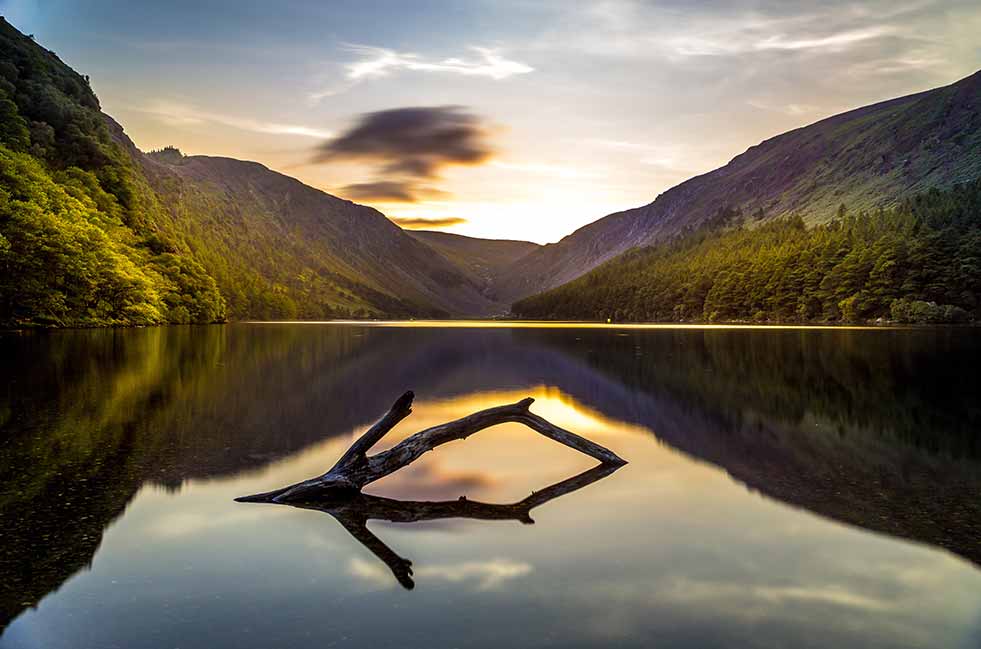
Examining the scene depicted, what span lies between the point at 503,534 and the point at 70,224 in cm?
8063

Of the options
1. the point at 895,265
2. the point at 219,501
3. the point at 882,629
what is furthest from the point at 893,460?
the point at 895,265

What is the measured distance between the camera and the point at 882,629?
26.2ft

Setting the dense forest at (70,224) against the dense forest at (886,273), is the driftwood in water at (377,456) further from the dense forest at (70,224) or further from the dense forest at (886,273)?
the dense forest at (886,273)

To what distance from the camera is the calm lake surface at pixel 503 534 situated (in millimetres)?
7918

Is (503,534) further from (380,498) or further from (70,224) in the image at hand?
(70,224)

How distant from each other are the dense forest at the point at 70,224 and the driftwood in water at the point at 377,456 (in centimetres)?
6235

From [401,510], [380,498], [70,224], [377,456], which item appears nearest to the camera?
[401,510]

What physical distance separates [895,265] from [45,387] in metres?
159

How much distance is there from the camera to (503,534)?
Answer: 11383 mm

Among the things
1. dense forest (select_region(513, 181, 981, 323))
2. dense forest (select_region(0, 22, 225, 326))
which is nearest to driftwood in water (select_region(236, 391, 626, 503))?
dense forest (select_region(0, 22, 225, 326))

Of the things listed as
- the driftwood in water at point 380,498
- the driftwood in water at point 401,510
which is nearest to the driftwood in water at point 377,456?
the driftwood in water at point 380,498

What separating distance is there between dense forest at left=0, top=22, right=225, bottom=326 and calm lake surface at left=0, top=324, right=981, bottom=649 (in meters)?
52.0

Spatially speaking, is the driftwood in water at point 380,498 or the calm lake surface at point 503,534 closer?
the calm lake surface at point 503,534

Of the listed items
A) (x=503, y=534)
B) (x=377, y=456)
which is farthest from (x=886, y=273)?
(x=503, y=534)
